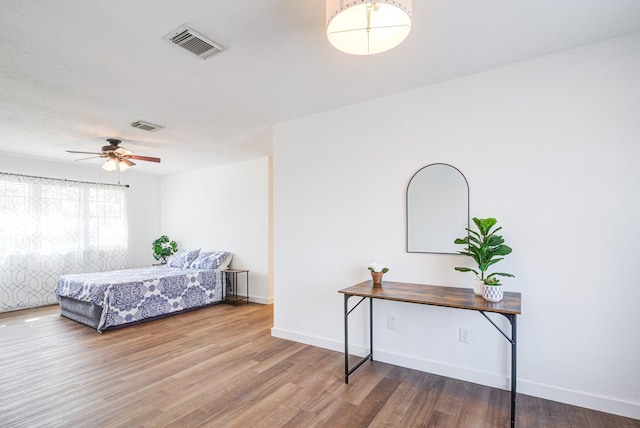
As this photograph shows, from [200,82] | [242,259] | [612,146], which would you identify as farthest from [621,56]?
[242,259]

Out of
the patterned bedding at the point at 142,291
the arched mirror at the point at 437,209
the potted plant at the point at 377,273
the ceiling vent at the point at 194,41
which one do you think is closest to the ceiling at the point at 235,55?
the ceiling vent at the point at 194,41

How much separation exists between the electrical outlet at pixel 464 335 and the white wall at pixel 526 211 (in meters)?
0.04


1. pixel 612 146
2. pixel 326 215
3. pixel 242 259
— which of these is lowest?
pixel 242 259

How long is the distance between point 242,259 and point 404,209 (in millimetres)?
3760

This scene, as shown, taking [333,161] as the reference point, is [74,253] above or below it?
below

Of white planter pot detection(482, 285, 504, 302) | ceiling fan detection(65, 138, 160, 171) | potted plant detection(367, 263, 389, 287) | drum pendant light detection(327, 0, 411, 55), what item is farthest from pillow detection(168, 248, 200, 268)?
drum pendant light detection(327, 0, 411, 55)

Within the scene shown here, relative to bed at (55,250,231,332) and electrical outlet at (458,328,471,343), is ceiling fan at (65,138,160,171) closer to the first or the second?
bed at (55,250,231,332)

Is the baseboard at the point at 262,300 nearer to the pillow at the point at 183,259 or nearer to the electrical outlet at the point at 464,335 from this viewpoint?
the pillow at the point at 183,259

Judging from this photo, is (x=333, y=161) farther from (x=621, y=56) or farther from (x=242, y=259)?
(x=242, y=259)

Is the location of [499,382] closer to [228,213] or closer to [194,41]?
[194,41]

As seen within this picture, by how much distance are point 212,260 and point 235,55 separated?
13.6 feet

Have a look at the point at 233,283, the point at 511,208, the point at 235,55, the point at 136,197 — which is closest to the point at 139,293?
the point at 233,283

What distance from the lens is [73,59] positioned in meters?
2.29

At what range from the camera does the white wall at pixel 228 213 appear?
5.52m
